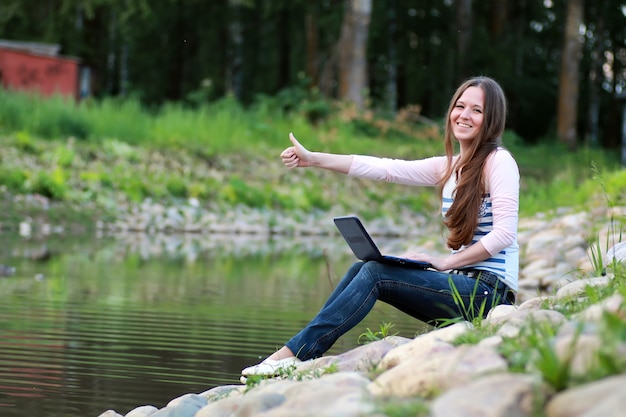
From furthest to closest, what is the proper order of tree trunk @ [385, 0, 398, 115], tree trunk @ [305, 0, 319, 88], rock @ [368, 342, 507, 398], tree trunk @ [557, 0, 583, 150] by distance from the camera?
tree trunk @ [385, 0, 398, 115] < tree trunk @ [305, 0, 319, 88] < tree trunk @ [557, 0, 583, 150] < rock @ [368, 342, 507, 398]

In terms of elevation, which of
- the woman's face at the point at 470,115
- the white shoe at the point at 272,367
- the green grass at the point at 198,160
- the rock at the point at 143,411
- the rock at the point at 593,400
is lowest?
the green grass at the point at 198,160

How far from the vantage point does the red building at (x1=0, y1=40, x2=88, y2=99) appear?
2544 cm

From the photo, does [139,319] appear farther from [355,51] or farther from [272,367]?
[355,51]

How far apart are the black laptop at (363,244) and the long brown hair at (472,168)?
0.70 feet

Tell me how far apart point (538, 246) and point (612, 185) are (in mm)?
1742

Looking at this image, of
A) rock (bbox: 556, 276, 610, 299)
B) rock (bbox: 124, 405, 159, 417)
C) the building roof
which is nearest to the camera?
rock (bbox: 124, 405, 159, 417)

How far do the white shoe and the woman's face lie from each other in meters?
1.22

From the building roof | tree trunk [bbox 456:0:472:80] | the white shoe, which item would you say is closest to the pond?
the white shoe

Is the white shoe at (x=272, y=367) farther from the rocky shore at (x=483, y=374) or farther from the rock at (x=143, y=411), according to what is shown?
the rock at (x=143, y=411)

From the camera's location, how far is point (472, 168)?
471 cm

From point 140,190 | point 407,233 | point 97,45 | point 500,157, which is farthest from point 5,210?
point 97,45

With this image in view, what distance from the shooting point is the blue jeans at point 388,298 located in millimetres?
4484

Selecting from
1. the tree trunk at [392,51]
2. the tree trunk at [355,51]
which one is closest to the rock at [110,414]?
the tree trunk at [355,51]

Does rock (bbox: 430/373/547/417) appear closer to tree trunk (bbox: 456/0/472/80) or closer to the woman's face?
the woman's face
